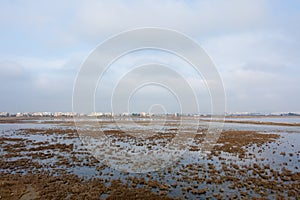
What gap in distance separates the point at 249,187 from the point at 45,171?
16190mm

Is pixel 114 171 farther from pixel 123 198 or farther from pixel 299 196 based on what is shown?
pixel 299 196

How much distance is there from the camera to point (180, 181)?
53.7ft

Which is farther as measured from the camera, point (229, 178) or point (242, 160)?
point (242, 160)

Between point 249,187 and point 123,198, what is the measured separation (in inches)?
342

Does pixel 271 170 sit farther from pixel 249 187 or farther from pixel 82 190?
pixel 82 190

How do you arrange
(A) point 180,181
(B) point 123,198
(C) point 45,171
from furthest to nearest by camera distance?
(C) point 45,171
(A) point 180,181
(B) point 123,198

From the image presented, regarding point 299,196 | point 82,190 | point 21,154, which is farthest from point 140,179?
point 21,154

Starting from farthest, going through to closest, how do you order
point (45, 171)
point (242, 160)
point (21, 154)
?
point (21, 154)
point (242, 160)
point (45, 171)

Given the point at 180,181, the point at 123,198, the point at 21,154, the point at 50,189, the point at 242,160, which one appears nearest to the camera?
the point at 123,198

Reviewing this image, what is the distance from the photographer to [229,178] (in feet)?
55.3

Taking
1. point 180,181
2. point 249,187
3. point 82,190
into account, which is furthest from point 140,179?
point 249,187

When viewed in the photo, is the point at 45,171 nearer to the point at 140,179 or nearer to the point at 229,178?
the point at 140,179

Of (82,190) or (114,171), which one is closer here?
(82,190)

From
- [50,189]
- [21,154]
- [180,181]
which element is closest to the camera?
[50,189]
